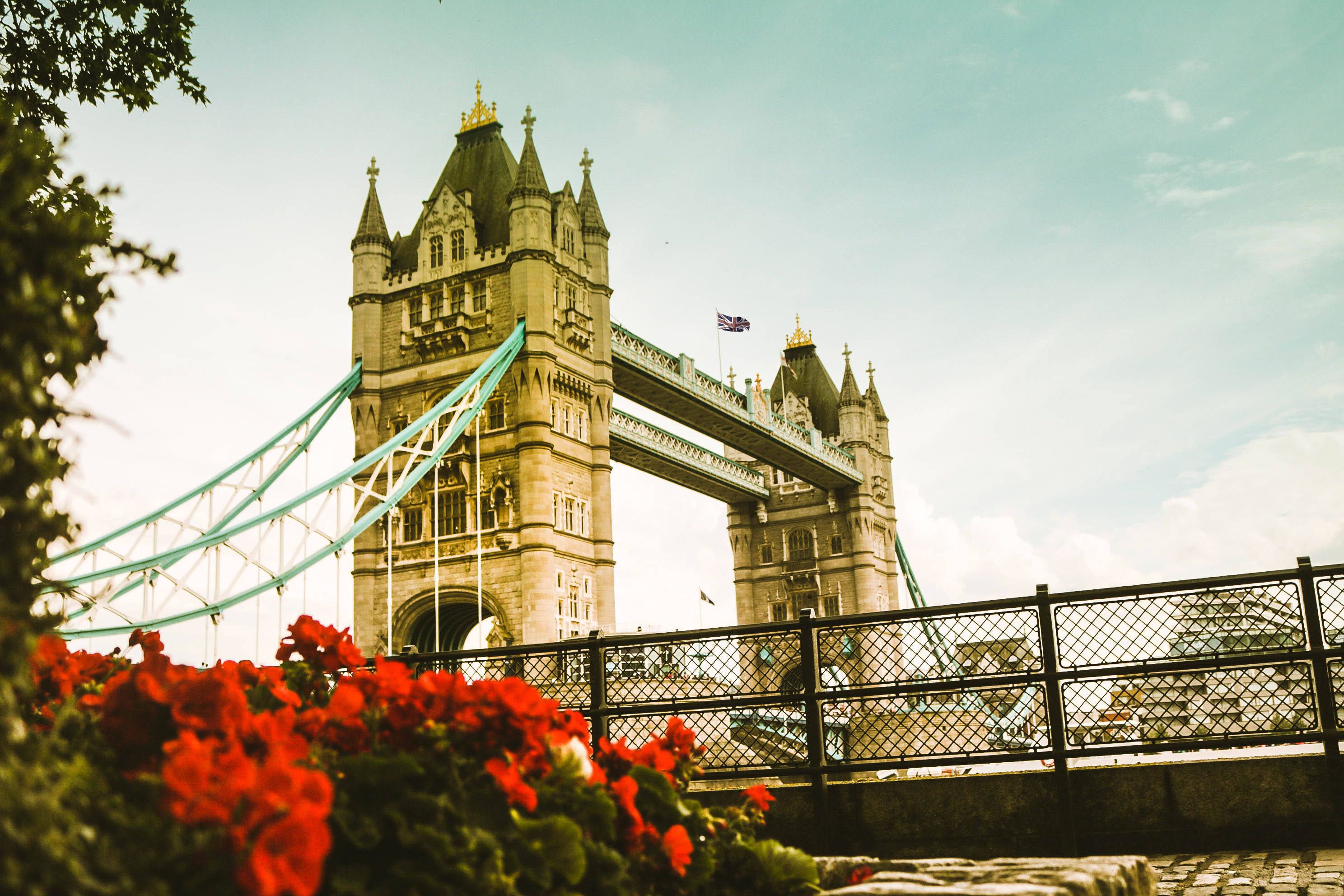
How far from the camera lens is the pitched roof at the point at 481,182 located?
3038 centimetres

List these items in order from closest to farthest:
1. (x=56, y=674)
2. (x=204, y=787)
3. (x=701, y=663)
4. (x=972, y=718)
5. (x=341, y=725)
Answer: (x=204, y=787)
(x=341, y=725)
(x=56, y=674)
(x=972, y=718)
(x=701, y=663)

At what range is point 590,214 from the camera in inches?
1275

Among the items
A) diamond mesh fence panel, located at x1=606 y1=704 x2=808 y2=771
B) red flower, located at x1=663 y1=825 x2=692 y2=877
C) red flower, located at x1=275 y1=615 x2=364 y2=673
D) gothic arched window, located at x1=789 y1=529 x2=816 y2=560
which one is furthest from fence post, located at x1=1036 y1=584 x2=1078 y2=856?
gothic arched window, located at x1=789 y1=529 x2=816 y2=560

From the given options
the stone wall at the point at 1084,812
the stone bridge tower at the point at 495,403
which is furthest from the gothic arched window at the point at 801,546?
the stone wall at the point at 1084,812

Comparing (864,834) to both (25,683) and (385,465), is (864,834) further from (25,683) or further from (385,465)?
(385,465)

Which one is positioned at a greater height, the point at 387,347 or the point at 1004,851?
the point at 387,347

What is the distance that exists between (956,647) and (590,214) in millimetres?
28308

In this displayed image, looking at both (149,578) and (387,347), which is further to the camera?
(387,347)

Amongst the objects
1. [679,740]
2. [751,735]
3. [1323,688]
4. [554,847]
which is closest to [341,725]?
[554,847]

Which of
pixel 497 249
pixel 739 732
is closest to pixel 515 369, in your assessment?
pixel 497 249

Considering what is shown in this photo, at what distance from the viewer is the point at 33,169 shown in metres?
1.99

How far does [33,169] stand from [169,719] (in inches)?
46.7

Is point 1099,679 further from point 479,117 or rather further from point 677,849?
point 479,117

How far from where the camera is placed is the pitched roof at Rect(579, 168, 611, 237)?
32.1 meters
